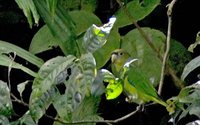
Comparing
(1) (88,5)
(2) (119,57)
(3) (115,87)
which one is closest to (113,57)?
(2) (119,57)

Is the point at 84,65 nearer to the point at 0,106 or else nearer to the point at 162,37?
the point at 0,106

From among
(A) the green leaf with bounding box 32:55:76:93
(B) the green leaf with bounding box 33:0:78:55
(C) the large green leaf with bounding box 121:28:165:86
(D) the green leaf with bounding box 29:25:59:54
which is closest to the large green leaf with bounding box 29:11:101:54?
(D) the green leaf with bounding box 29:25:59:54

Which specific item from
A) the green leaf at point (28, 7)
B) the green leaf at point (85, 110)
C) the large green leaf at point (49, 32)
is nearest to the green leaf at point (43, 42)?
the large green leaf at point (49, 32)

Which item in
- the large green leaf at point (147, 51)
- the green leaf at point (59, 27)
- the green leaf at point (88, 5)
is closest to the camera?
the green leaf at point (59, 27)

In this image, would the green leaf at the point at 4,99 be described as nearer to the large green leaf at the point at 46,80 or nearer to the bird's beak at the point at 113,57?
the large green leaf at the point at 46,80

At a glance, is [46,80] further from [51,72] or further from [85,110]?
[85,110]

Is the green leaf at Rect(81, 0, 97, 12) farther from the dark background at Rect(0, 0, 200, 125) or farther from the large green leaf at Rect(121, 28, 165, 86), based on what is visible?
the large green leaf at Rect(121, 28, 165, 86)

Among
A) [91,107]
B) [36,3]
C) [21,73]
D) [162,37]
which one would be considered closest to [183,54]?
[162,37]
